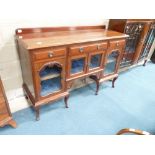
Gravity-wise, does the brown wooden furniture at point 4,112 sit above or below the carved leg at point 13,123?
above

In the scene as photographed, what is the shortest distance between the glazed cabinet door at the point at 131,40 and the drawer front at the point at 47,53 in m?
1.26

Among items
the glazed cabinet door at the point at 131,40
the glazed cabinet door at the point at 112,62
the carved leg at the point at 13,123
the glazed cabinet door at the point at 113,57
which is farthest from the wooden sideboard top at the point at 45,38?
the carved leg at the point at 13,123

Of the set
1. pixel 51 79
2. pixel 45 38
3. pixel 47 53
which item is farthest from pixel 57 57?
pixel 51 79

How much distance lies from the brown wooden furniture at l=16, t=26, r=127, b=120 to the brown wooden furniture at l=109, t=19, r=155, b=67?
0.31m

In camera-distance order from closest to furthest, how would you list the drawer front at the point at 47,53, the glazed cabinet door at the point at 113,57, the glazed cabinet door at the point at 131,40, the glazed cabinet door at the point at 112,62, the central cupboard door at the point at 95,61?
the drawer front at the point at 47,53
the central cupboard door at the point at 95,61
the glazed cabinet door at the point at 113,57
the glazed cabinet door at the point at 112,62
the glazed cabinet door at the point at 131,40

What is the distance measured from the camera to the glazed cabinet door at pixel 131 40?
2.33 m

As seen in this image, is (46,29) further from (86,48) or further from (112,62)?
(112,62)

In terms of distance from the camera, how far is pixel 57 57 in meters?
1.51

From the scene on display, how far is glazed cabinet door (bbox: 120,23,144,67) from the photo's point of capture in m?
2.33

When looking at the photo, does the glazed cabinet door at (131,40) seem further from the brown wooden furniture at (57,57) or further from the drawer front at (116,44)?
the brown wooden furniture at (57,57)

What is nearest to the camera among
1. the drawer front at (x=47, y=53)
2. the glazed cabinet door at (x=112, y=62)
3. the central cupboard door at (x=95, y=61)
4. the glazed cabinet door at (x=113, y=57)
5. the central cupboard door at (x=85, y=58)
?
the drawer front at (x=47, y=53)

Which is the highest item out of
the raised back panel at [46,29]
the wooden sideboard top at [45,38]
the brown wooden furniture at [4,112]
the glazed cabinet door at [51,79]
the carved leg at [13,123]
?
the raised back panel at [46,29]

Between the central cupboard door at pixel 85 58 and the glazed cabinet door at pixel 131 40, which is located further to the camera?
the glazed cabinet door at pixel 131 40

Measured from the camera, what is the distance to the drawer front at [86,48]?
63.1 inches
